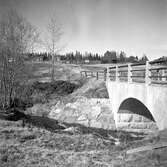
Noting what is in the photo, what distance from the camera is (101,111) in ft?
39.2

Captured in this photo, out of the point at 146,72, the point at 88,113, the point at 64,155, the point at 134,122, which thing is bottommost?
the point at 134,122

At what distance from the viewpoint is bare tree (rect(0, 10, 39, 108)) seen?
38.8ft

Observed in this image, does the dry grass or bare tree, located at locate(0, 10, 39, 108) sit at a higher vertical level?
bare tree, located at locate(0, 10, 39, 108)

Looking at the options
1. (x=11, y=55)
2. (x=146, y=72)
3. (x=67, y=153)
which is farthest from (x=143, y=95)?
(x=11, y=55)

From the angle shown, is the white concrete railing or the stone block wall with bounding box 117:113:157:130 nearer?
the white concrete railing

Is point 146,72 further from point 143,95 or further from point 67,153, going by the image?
point 67,153

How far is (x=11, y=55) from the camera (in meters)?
12.0

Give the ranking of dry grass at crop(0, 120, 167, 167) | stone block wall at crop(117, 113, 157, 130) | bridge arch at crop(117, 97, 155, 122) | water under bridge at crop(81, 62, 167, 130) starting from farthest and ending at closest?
stone block wall at crop(117, 113, 157, 130) → bridge arch at crop(117, 97, 155, 122) → water under bridge at crop(81, 62, 167, 130) → dry grass at crop(0, 120, 167, 167)

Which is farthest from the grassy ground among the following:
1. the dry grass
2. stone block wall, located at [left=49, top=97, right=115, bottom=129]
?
stone block wall, located at [left=49, top=97, right=115, bottom=129]

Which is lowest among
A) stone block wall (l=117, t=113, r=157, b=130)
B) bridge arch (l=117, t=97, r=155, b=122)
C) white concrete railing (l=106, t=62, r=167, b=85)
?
stone block wall (l=117, t=113, r=157, b=130)

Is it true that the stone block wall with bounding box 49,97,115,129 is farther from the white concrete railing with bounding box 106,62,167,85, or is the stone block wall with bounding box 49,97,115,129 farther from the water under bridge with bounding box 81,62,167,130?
the white concrete railing with bounding box 106,62,167,85

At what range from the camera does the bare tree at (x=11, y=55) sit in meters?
11.8

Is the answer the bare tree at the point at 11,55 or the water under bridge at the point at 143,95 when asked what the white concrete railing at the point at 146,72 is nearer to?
the water under bridge at the point at 143,95

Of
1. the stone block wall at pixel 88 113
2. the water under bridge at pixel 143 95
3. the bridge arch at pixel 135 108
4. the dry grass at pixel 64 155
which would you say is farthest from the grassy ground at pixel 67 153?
the stone block wall at pixel 88 113
